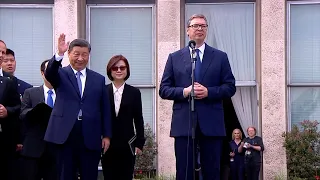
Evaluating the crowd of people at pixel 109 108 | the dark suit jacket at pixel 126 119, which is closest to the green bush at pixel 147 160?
the dark suit jacket at pixel 126 119

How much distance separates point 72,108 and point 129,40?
8.81 m

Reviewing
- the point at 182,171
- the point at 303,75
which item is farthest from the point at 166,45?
the point at 182,171

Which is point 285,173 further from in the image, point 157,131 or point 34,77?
point 34,77

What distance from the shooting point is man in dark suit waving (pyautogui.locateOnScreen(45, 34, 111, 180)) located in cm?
741

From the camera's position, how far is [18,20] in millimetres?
16328

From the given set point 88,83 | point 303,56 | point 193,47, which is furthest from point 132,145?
point 303,56

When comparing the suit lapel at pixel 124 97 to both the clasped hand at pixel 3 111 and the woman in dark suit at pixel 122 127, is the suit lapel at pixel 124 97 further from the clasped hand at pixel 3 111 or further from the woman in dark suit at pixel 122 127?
the clasped hand at pixel 3 111

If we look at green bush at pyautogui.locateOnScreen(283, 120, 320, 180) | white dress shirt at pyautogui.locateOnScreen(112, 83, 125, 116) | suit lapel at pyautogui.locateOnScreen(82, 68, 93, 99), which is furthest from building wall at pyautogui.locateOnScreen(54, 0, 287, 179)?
suit lapel at pyautogui.locateOnScreen(82, 68, 93, 99)

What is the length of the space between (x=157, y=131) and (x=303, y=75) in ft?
12.1

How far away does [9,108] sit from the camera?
847 cm

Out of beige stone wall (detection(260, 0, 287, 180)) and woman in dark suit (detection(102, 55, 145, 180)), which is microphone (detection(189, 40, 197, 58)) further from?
beige stone wall (detection(260, 0, 287, 180))

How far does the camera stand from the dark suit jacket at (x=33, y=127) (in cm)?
866

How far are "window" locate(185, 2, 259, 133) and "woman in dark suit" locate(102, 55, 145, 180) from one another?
23.7ft

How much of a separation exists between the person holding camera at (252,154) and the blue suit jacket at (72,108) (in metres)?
7.97
